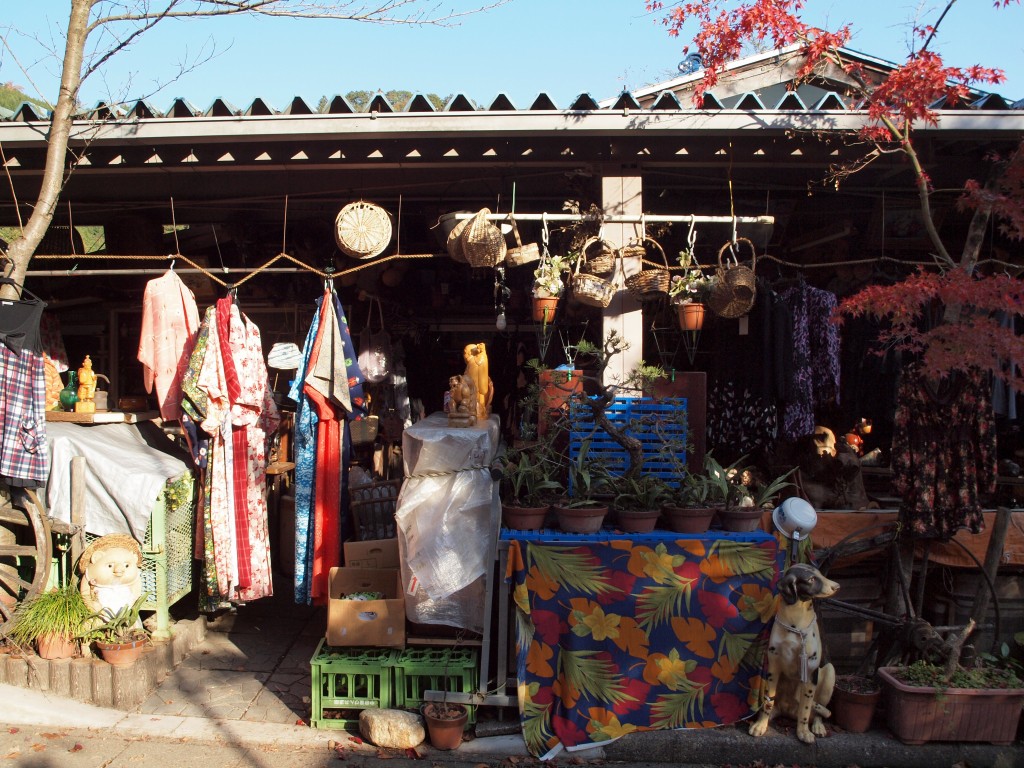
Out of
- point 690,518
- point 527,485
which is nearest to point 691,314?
point 690,518

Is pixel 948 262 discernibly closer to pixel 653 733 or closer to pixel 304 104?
pixel 653 733

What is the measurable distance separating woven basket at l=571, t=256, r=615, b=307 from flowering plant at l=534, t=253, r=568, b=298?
0.48ft

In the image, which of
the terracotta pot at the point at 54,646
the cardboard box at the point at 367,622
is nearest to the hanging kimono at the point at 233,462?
the terracotta pot at the point at 54,646

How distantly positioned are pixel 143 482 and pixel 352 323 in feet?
10.2

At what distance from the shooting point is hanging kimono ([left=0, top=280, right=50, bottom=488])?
5.53 meters

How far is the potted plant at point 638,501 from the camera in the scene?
505cm

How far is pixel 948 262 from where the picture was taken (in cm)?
520

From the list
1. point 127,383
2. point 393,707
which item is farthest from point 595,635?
point 127,383

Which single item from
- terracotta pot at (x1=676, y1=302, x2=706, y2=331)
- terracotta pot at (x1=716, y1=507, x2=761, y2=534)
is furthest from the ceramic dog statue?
terracotta pot at (x1=676, y1=302, x2=706, y2=331)

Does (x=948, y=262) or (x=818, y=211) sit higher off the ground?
(x=818, y=211)

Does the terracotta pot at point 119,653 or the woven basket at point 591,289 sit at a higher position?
the woven basket at point 591,289

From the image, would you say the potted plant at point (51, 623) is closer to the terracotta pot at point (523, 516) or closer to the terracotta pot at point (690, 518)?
the terracotta pot at point (523, 516)

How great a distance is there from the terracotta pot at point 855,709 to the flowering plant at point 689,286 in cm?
284

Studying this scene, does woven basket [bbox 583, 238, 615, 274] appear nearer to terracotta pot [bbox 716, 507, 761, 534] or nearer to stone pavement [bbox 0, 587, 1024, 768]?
terracotta pot [bbox 716, 507, 761, 534]
